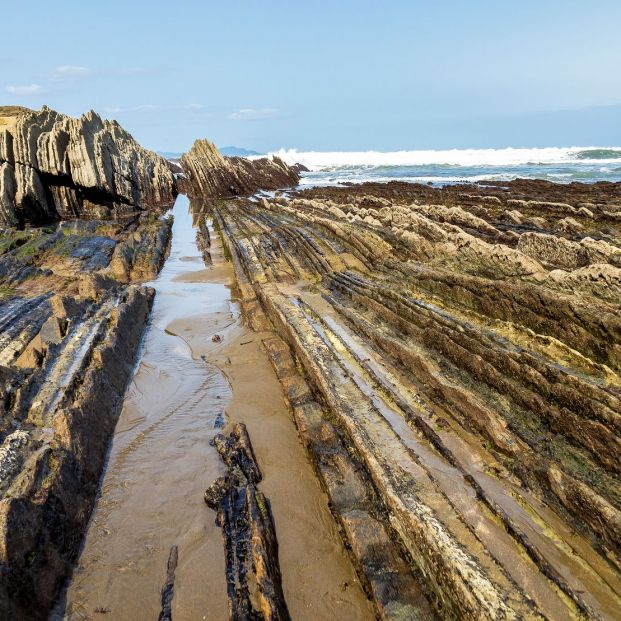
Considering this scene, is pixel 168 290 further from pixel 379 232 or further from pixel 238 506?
pixel 238 506

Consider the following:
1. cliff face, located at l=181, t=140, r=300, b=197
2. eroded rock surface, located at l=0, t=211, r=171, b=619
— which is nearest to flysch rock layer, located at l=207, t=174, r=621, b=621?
eroded rock surface, located at l=0, t=211, r=171, b=619

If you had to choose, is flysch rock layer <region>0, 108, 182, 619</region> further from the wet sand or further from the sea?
the sea

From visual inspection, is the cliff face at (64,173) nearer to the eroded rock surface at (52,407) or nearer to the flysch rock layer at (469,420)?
the eroded rock surface at (52,407)

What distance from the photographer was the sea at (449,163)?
56.7m

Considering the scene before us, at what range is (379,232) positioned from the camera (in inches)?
615

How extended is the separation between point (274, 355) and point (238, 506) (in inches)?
159

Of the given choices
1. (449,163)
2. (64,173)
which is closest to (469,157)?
(449,163)

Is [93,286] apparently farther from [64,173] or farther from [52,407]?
[64,173]

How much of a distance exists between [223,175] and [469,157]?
5900cm

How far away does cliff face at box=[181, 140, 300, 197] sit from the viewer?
1804 inches

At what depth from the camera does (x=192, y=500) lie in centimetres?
526

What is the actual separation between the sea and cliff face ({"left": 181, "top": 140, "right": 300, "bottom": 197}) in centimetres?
458

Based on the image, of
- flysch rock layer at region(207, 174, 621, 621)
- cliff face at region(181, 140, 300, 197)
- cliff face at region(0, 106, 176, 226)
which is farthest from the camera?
cliff face at region(181, 140, 300, 197)

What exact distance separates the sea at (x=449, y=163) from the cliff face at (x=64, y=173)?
25.6 m
